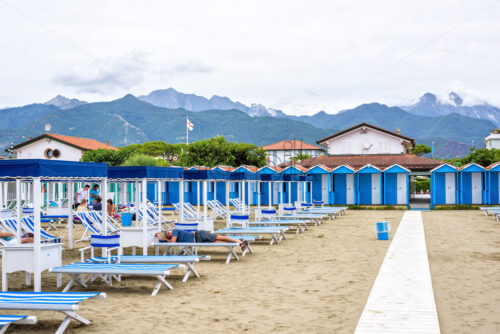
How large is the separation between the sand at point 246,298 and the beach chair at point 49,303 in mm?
268

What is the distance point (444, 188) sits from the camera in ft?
92.7

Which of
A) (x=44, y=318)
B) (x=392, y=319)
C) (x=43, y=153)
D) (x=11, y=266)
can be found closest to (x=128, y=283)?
(x=11, y=266)

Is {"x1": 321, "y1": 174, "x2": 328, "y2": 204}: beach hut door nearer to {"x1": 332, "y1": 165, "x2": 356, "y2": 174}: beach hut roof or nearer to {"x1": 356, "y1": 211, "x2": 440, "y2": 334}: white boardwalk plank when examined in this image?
{"x1": 332, "y1": 165, "x2": 356, "y2": 174}: beach hut roof

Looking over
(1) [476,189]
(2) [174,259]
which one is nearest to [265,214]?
(2) [174,259]

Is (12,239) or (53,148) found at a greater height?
(53,148)

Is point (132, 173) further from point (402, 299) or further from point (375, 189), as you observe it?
point (375, 189)

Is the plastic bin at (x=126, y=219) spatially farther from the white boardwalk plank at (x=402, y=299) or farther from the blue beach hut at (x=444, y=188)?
the blue beach hut at (x=444, y=188)

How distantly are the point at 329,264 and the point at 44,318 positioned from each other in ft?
17.4

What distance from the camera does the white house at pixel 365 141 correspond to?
40.3 meters

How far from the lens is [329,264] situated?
9508mm

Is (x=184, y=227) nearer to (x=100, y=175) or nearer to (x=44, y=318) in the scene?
(x=100, y=175)

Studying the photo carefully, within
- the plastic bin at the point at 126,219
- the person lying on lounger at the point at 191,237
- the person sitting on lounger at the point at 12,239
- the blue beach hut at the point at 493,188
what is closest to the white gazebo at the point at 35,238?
the person sitting on lounger at the point at 12,239

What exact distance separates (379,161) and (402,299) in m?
29.5

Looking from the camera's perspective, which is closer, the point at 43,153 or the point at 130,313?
the point at 130,313
